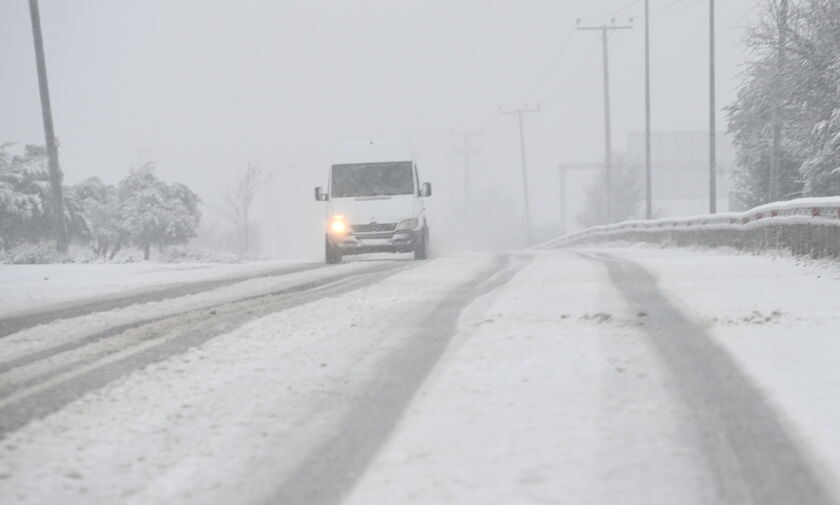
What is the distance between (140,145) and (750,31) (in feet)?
98.1

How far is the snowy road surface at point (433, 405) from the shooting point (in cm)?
266

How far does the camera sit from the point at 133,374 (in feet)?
13.8

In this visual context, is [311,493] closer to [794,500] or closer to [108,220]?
[794,500]

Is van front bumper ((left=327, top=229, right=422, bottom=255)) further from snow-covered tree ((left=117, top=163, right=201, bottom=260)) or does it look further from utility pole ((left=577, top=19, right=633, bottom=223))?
utility pole ((left=577, top=19, right=633, bottom=223))

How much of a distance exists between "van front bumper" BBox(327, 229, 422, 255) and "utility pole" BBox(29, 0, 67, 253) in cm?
917

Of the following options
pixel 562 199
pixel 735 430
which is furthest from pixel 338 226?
pixel 562 199

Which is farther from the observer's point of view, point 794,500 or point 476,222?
point 476,222

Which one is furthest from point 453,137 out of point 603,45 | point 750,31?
point 750,31

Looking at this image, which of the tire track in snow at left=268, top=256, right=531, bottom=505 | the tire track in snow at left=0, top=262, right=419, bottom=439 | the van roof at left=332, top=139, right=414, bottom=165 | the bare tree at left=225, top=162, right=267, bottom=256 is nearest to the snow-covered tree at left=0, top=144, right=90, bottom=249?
the van roof at left=332, top=139, right=414, bottom=165

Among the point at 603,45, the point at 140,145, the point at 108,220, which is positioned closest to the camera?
the point at 108,220

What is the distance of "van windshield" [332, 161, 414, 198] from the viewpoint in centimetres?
1725

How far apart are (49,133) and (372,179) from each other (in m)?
10.5

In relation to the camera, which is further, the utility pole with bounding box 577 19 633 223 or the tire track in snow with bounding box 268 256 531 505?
the utility pole with bounding box 577 19 633 223

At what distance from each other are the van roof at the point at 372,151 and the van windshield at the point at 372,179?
0.41 ft
